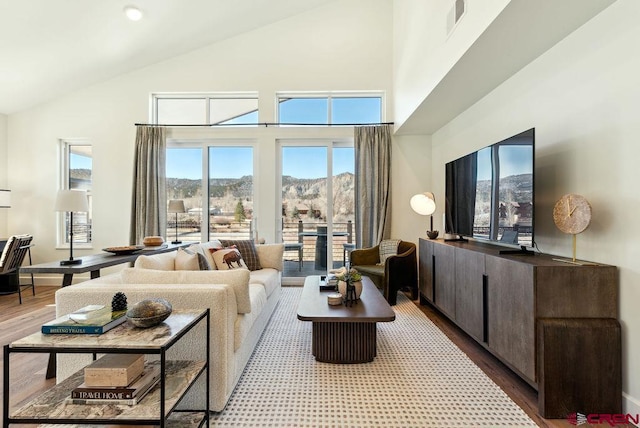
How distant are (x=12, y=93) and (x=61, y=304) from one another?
4.57 metres

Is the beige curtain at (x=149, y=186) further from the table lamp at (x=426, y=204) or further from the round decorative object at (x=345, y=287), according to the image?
the table lamp at (x=426, y=204)

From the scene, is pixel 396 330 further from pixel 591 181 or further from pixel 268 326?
pixel 591 181

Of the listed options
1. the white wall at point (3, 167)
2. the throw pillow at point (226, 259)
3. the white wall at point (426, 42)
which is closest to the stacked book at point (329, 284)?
the throw pillow at point (226, 259)

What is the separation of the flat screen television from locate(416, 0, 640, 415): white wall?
0.26m

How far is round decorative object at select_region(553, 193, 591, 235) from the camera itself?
1.82 metres

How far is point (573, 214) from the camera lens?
1.88 metres

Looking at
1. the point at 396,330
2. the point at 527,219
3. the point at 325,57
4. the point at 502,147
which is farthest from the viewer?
the point at 325,57

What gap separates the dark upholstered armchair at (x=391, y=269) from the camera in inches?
149

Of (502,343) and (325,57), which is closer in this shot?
(502,343)

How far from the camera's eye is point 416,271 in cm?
412

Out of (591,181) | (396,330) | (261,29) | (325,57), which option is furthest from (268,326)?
(261,29)

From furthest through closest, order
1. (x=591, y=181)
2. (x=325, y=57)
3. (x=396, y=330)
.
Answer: (x=325, y=57) → (x=396, y=330) → (x=591, y=181)

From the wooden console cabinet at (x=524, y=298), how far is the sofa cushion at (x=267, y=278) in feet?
6.07

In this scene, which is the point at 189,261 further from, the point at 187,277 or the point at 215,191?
the point at 215,191
